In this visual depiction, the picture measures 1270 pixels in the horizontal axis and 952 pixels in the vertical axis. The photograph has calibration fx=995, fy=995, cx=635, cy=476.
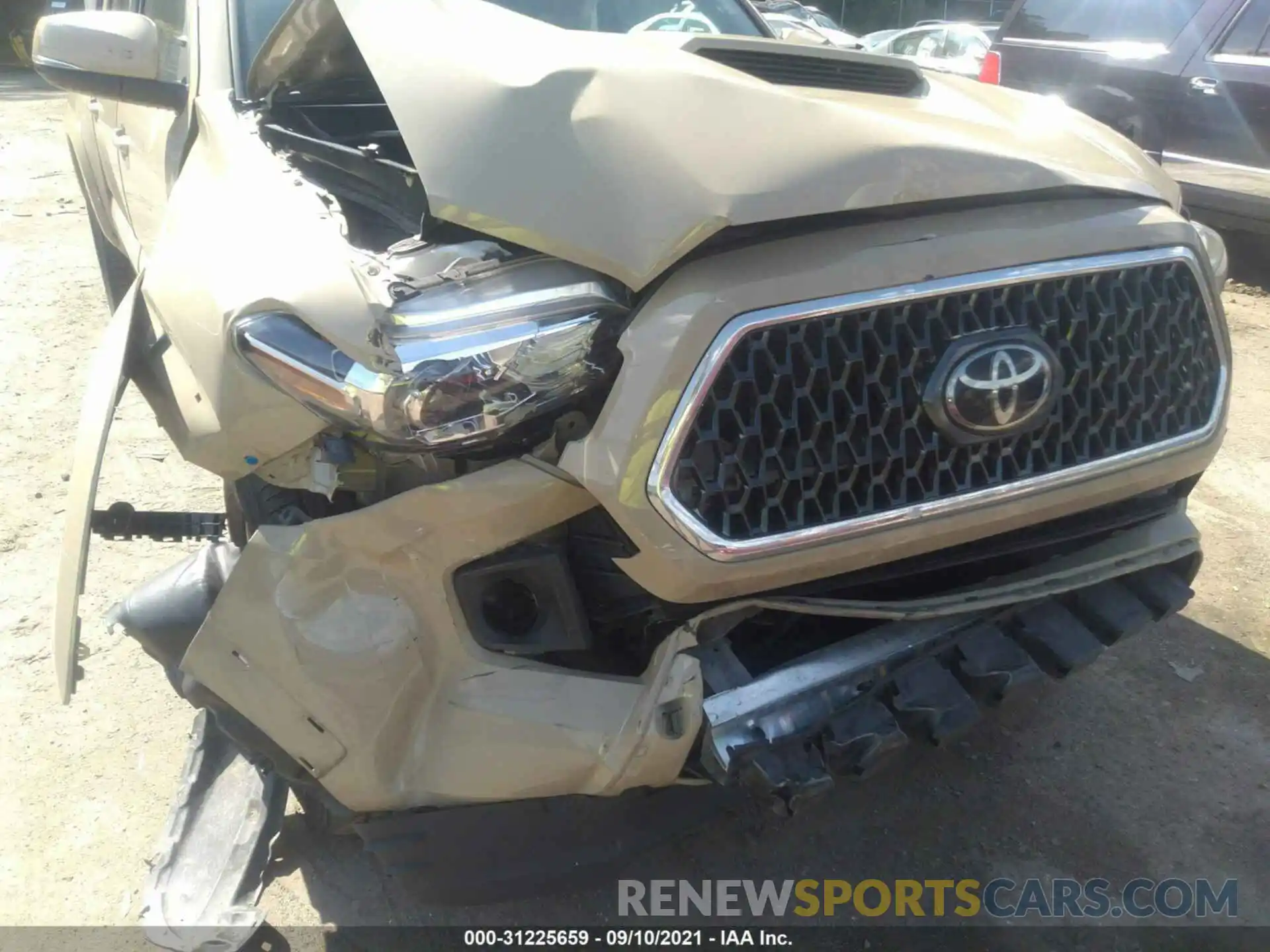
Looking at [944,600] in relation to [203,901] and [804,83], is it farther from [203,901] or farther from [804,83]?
[203,901]

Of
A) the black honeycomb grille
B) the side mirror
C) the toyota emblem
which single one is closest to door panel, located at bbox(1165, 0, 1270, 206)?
the black honeycomb grille

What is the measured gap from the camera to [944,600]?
182 centimetres

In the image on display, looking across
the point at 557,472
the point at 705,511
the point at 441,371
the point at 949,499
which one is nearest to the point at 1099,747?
the point at 949,499

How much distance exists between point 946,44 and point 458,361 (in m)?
13.4

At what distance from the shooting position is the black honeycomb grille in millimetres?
1551


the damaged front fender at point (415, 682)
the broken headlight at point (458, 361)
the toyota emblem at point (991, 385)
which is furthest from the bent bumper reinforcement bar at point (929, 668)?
the broken headlight at point (458, 361)

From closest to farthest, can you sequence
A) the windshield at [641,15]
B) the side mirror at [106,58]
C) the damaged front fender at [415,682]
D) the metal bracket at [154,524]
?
1. the damaged front fender at [415,682]
2. the metal bracket at [154,524]
3. the side mirror at [106,58]
4. the windshield at [641,15]

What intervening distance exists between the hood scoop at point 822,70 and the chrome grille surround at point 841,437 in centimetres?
59

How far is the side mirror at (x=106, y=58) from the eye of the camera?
249 centimetres

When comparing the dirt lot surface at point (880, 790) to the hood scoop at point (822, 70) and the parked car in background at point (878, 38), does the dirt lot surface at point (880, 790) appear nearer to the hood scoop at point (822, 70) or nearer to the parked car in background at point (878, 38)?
the hood scoop at point (822, 70)

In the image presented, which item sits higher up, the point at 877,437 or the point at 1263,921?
the point at 877,437

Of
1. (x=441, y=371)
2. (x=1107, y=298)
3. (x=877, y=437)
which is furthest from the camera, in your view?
(x=1107, y=298)

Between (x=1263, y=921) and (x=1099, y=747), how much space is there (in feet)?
1.88

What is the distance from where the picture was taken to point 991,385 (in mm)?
→ 1617
